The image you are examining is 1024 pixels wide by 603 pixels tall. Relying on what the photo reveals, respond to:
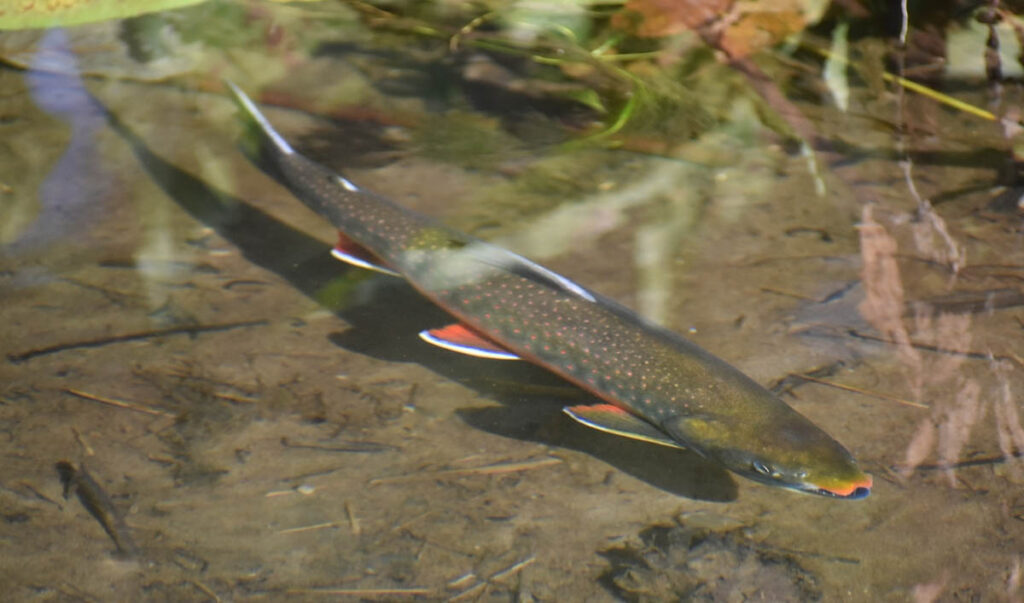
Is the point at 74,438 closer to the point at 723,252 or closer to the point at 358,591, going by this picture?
the point at 358,591

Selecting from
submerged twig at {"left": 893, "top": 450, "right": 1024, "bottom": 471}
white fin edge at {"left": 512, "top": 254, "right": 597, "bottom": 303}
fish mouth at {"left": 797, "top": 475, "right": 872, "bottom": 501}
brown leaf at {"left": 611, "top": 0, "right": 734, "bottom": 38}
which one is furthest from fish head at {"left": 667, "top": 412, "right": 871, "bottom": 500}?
brown leaf at {"left": 611, "top": 0, "right": 734, "bottom": 38}

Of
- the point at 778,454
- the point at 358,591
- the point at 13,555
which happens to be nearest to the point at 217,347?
the point at 13,555

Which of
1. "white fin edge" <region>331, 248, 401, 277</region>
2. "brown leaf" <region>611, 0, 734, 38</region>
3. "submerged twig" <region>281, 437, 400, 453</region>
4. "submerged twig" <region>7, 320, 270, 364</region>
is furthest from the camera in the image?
"brown leaf" <region>611, 0, 734, 38</region>

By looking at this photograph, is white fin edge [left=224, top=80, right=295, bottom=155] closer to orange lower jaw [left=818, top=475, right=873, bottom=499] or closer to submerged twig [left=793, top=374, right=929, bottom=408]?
submerged twig [left=793, top=374, right=929, bottom=408]

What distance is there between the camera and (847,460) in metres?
2.50

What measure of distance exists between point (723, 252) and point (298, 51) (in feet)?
10.1

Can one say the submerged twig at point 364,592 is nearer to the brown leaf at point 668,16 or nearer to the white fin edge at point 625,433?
the white fin edge at point 625,433

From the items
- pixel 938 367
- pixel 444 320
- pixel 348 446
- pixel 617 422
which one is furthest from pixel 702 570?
pixel 444 320

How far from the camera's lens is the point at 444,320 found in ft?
11.4

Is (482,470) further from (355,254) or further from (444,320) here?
(355,254)

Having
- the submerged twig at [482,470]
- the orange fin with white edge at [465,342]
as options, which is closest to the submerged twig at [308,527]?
the submerged twig at [482,470]

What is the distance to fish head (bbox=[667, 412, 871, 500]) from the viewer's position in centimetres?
245

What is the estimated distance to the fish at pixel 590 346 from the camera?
256cm

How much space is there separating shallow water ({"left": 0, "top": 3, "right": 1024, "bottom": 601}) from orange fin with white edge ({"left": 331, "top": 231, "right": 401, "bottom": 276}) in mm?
149
